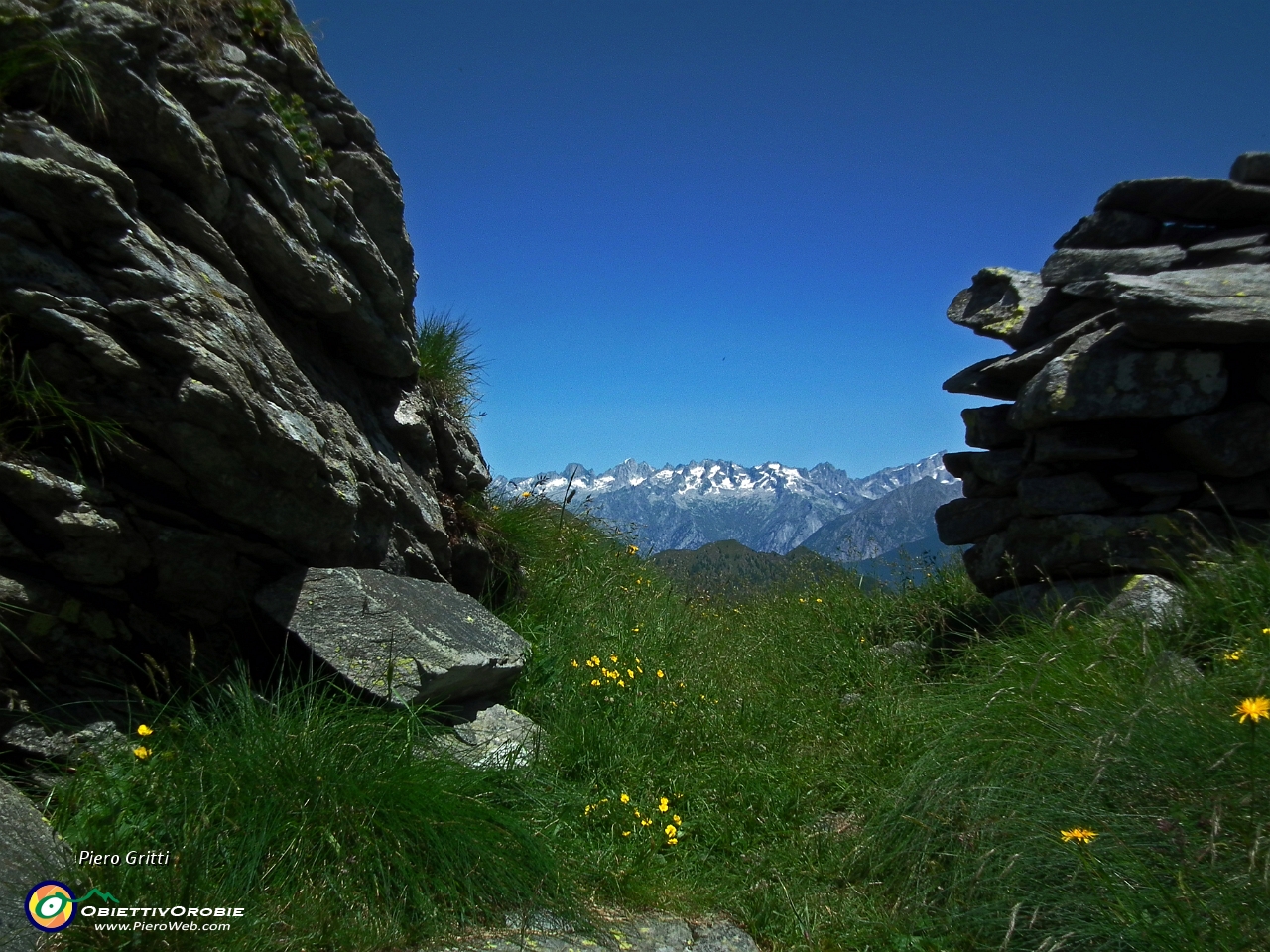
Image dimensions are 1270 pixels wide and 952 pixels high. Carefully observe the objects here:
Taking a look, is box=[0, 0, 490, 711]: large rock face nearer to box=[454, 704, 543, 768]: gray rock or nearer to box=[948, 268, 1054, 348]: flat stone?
box=[454, 704, 543, 768]: gray rock

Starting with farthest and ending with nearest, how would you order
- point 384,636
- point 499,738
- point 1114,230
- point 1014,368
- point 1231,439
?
1. point 1114,230
2. point 1014,368
3. point 1231,439
4. point 499,738
5. point 384,636

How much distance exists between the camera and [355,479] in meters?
5.18

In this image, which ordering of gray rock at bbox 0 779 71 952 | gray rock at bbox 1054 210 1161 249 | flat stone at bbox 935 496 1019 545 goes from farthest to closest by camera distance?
flat stone at bbox 935 496 1019 545
gray rock at bbox 1054 210 1161 249
gray rock at bbox 0 779 71 952

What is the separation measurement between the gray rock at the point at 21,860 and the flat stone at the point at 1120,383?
7.81 metres

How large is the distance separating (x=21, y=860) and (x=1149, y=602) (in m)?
7.02

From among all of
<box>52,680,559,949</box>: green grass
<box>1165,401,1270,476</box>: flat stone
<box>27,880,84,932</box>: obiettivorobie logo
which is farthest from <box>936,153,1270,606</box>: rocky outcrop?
<box>27,880,84,932</box>: obiettivorobie logo

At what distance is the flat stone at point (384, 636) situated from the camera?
15.2ft

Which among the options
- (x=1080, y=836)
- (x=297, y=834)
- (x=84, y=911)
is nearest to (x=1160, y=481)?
(x=1080, y=836)

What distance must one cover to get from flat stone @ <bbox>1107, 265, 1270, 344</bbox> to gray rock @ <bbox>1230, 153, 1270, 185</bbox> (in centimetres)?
137

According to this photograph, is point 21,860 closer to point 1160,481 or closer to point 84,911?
point 84,911

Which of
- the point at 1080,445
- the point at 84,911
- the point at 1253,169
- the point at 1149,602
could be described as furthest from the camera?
the point at 1253,169

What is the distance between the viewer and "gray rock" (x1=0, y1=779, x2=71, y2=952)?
2.75 m

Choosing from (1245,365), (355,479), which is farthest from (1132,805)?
(1245,365)

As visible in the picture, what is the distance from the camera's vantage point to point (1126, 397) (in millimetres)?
7305
